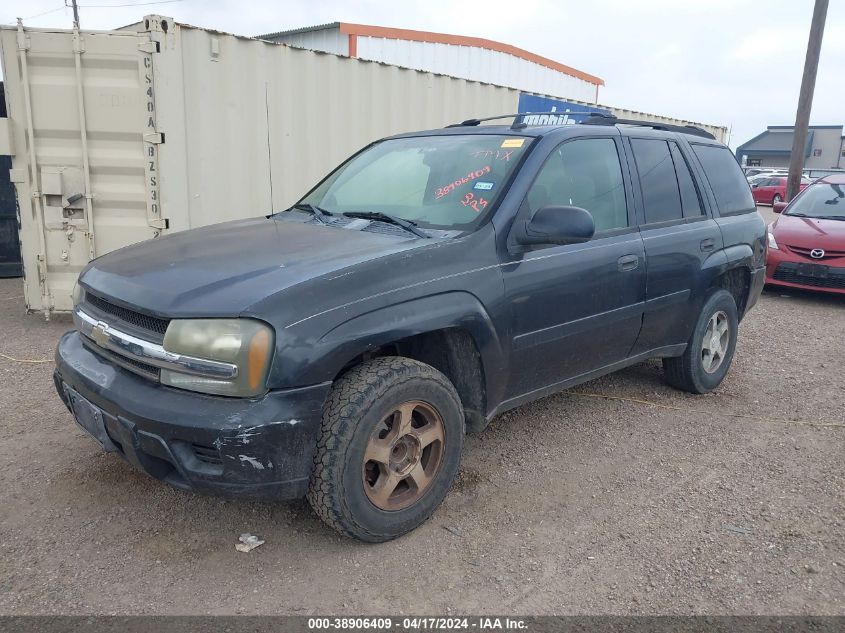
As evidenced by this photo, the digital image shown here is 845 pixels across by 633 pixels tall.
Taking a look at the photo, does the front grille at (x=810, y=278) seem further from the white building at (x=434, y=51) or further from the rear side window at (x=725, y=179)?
the white building at (x=434, y=51)

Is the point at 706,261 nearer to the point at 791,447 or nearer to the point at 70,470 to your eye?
the point at 791,447

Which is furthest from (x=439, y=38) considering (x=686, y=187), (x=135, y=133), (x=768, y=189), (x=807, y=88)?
(x=768, y=189)

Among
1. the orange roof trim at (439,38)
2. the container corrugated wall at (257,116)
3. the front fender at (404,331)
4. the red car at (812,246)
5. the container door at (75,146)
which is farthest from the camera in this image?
the orange roof trim at (439,38)

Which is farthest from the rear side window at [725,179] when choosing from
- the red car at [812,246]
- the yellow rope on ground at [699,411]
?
the red car at [812,246]

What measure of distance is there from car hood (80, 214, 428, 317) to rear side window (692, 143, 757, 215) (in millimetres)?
2653

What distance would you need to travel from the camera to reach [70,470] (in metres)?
3.43

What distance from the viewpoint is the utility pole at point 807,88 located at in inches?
521

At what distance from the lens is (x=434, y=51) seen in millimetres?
16703

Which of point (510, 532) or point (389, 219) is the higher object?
point (389, 219)

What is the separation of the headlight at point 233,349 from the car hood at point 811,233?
795cm

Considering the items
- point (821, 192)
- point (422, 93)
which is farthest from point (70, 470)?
point (821, 192)

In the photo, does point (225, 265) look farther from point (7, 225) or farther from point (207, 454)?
point (7, 225)

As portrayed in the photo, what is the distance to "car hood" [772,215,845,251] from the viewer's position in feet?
26.5

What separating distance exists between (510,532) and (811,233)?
23.7 feet
